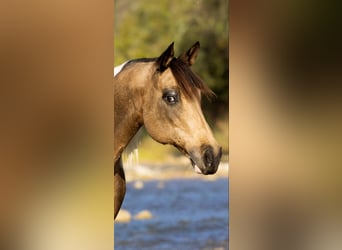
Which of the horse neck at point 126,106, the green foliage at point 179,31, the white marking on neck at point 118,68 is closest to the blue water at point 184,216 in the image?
the horse neck at point 126,106

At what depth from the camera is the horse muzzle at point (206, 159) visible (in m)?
4.29

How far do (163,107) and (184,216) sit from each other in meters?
0.69

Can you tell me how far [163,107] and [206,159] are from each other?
419 mm

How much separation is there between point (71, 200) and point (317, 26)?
6.25 feet

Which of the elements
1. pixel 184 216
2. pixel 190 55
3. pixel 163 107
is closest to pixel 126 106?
pixel 163 107

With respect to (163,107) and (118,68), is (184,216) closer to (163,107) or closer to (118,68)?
(163,107)

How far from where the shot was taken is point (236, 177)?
14.4 feet

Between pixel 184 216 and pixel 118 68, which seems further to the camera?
pixel 184 216

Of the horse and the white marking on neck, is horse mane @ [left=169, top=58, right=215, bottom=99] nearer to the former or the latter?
the horse

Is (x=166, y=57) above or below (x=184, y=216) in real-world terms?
above

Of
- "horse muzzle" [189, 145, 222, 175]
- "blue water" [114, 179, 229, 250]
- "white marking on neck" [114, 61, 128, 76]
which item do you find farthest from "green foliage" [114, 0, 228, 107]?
"blue water" [114, 179, 229, 250]

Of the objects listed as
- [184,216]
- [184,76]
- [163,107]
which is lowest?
[184,216]

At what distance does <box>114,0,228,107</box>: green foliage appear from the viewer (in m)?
4.18

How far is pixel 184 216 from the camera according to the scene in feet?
14.2
